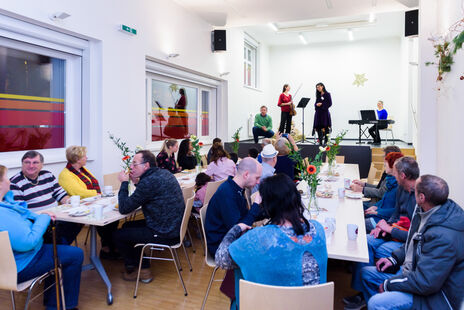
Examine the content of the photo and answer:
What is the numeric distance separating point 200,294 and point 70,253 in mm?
1156

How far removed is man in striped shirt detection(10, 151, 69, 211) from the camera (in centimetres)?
326

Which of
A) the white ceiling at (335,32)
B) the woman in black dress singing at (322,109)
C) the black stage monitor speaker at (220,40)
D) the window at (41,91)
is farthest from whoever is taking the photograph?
the white ceiling at (335,32)

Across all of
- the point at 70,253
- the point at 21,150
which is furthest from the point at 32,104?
the point at 70,253

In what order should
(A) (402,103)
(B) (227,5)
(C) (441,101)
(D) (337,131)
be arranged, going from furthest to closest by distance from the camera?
(D) (337,131)
(A) (402,103)
(B) (227,5)
(C) (441,101)

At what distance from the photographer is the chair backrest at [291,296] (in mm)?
1410

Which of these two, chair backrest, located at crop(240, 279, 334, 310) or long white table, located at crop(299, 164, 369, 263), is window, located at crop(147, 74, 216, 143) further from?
chair backrest, located at crop(240, 279, 334, 310)

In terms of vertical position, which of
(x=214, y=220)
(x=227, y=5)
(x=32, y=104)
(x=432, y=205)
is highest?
(x=227, y=5)

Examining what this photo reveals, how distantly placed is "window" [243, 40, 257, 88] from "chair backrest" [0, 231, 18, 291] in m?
10.1

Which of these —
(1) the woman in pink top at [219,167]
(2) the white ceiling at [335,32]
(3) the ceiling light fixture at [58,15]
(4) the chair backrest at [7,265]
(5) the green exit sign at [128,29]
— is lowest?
(4) the chair backrest at [7,265]

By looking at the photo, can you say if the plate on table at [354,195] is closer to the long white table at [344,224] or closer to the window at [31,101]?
the long white table at [344,224]

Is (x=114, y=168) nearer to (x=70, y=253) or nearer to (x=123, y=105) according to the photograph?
(x=123, y=105)

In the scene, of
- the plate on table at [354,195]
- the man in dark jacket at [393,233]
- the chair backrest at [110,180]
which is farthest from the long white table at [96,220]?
the plate on table at [354,195]

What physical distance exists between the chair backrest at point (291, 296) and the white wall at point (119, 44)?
3.86m

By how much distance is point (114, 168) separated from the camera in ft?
17.7
